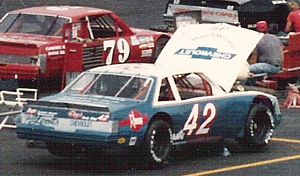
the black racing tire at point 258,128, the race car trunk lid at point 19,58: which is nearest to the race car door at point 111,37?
the race car trunk lid at point 19,58

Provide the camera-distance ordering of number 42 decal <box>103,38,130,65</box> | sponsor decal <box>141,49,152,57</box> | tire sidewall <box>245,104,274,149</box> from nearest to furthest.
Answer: tire sidewall <box>245,104,274,149</box> < number 42 decal <box>103,38,130,65</box> < sponsor decal <box>141,49,152,57</box>

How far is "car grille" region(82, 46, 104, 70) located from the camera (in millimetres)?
19584

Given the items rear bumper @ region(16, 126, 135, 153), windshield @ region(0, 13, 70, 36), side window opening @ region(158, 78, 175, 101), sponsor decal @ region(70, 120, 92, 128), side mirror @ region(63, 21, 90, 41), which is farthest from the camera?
windshield @ region(0, 13, 70, 36)

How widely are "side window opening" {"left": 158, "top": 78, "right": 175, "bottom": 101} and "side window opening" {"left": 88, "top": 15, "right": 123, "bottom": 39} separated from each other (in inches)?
284

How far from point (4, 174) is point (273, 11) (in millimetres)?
14286

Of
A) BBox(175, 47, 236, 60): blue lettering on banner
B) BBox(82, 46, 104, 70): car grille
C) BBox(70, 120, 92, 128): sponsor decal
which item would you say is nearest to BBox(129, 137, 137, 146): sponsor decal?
BBox(70, 120, 92, 128): sponsor decal

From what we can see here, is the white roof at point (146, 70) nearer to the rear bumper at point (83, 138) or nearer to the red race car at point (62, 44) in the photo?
the rear bumper at point (83, 138)

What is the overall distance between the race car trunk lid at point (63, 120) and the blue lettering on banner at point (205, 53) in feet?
11.1

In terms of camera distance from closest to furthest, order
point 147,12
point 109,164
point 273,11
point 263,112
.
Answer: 1. point 109,164
2. point 263,112
3. point 273,11
4. point 147,12

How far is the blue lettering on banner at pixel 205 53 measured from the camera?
16.0 meters

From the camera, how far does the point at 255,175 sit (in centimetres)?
1337

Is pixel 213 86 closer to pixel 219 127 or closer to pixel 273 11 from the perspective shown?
pixel 219 127

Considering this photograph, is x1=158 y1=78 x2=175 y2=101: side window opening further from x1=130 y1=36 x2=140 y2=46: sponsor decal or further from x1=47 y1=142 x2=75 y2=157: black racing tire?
x1=130 y1=36 x2=140 y2=46: sponsor decal

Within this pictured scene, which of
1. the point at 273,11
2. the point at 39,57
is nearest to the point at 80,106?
the point at 39,57
